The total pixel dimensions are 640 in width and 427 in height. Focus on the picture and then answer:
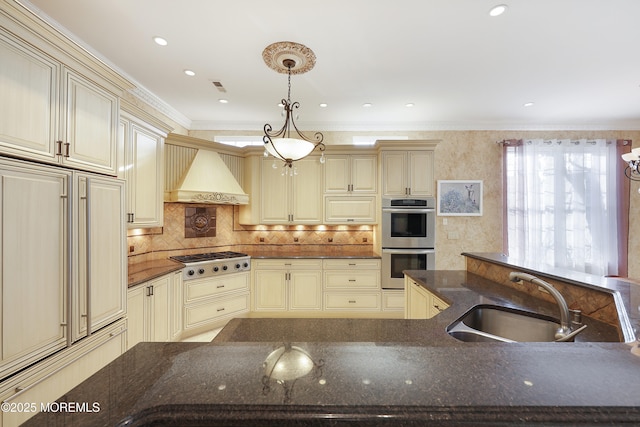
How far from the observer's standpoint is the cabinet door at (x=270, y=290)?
357 cm

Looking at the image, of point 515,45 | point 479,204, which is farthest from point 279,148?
point 479,204

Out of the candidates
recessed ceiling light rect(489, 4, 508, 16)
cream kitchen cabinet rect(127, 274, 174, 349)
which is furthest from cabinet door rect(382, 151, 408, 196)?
cream kitchen cabinet rect(127, 274, 174, 349)

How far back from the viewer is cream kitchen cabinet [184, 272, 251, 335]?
303 centimetres

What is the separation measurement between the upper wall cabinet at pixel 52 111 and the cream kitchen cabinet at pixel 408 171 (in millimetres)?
3062

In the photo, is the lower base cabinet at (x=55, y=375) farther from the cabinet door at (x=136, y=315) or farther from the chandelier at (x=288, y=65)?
the chandelier at (x=288, y=65)

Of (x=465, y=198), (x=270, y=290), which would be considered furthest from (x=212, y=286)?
(x=465, y=198)

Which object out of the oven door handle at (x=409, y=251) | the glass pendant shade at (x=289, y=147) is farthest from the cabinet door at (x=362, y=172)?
the glass pendant shade at (x=289, y=147)

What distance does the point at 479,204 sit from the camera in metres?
4.06

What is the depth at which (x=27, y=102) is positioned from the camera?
131 centimetres

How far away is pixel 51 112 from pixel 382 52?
2.38 meters

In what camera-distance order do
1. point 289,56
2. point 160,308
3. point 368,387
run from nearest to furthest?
point 368,387
point 289,56
point 160,308

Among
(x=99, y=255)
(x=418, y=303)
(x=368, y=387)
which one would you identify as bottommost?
(x=418, y=303)

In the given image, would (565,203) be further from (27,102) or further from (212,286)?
(27,102)

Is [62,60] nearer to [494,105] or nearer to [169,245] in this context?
[169,245]
